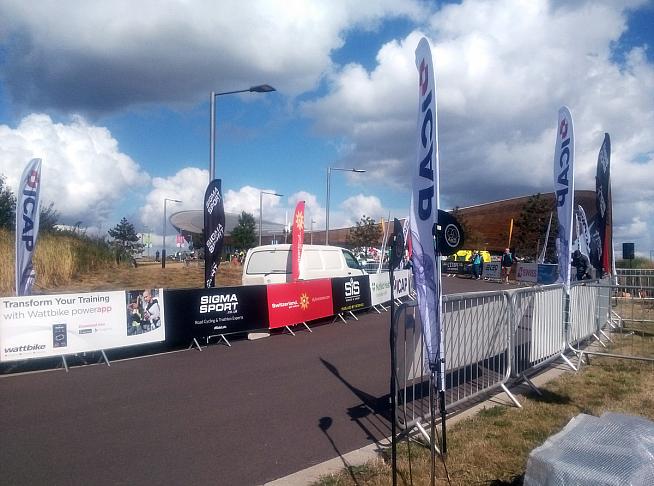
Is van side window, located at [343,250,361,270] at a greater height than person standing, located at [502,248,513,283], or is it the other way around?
van side window, located at [343,250,361,270]

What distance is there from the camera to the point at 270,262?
52.9 feet

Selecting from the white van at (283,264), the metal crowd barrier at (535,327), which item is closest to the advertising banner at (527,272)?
the white van at (283,264)

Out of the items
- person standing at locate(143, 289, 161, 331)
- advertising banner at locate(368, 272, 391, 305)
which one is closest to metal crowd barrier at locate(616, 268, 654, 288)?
advertising banner at locate(368, 272, 391, 305)

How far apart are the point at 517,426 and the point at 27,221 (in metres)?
10.7

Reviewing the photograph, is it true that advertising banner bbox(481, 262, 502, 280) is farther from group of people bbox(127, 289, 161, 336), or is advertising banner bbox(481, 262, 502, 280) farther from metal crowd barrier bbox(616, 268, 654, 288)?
group of people bbox(127, 289, 161, 336)

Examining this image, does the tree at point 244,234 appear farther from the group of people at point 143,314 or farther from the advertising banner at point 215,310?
the group of people at point 143,314

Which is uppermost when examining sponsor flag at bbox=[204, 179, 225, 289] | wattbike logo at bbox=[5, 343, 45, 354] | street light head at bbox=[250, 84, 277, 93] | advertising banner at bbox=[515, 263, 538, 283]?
street light head at bbox=[250, 84, 277, 93]

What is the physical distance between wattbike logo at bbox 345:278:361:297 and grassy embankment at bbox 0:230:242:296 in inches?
405

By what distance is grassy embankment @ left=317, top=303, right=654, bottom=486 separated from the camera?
16.0 ft

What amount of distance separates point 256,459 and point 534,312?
15.2ft

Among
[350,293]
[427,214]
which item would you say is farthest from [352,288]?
[427,214]

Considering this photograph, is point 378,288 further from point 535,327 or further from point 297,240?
point 535,327

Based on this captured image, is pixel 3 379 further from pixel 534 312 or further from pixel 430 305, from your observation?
pixel 534 312

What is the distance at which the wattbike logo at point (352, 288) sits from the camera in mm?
16625
